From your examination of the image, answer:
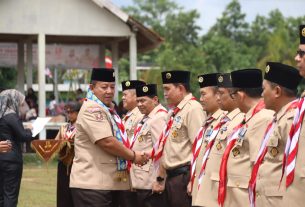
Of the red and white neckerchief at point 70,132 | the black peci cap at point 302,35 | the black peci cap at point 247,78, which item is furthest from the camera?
the red and white neckerchief at point 70,132

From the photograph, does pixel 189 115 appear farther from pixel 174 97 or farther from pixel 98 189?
pixel 98 189

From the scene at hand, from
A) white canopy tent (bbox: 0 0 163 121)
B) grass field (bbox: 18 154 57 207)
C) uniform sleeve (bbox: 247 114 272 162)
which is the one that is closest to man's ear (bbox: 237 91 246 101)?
uniform sleeve (bbox: 247 114 272 162)

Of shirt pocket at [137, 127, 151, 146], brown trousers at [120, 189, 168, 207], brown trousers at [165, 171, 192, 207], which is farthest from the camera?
shirt pocket at [137, 127, 151, 146]

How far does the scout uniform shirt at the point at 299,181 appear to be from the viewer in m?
5.63

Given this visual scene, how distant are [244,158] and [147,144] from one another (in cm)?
282

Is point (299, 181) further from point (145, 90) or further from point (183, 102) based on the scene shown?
point (145, 90)

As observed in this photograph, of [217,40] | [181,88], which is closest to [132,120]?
[181,88]

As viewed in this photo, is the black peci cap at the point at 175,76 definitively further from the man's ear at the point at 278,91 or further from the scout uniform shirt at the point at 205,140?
the man's ear at the point at 278,91

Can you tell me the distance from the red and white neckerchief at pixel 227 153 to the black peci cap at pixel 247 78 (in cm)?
19

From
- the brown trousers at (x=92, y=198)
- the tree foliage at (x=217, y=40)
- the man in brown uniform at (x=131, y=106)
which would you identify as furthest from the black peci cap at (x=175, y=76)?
the tree foliage at (x=217, y=40)

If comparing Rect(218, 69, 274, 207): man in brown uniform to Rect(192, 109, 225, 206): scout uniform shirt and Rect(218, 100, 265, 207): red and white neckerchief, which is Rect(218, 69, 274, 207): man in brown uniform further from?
Rect(192, 109, 225, 206): scout uniform shirt

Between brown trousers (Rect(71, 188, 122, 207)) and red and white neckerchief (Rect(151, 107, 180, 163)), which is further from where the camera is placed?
red and white neckerchief (Rect(151, 107, 180, 163))

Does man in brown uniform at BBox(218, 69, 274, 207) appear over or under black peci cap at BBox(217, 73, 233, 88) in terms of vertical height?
under

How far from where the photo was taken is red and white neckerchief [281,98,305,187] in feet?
Answer: 18.7
